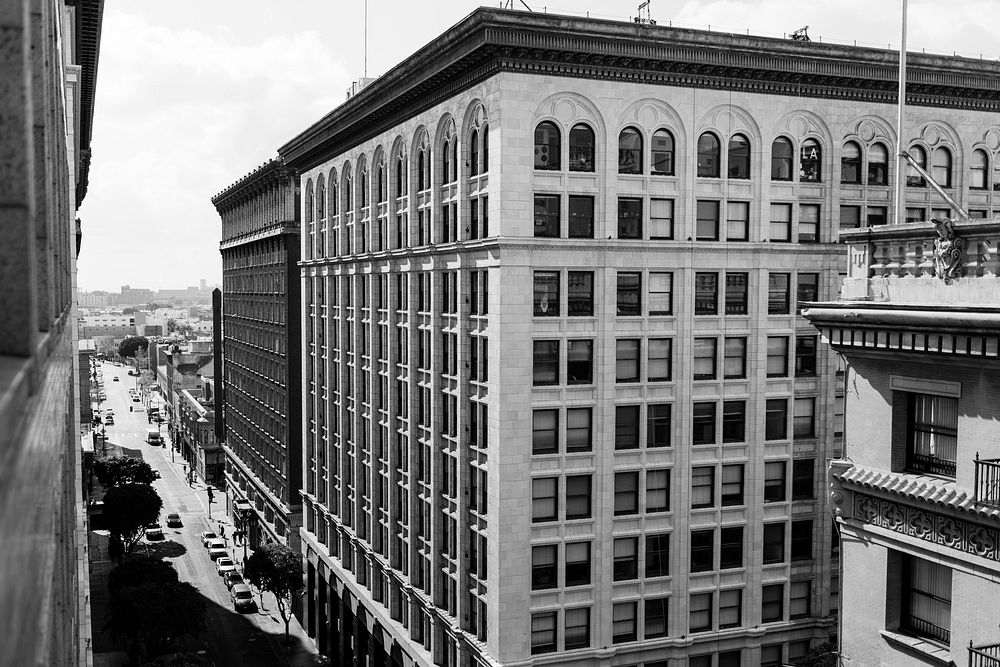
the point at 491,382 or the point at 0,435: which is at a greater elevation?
the point at 0,435

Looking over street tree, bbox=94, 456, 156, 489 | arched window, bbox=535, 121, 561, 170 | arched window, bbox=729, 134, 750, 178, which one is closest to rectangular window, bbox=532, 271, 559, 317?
Answer: arched window, bbox=535, 121, 561, 170

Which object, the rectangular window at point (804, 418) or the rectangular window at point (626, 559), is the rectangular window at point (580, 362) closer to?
the rectangular window at point (626, 559)

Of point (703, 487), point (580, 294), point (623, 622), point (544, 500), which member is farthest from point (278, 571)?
point (580, 294)

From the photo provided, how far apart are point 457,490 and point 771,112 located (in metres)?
24.1

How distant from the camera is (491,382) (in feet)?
143

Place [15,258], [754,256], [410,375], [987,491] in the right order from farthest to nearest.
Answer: [410,375] < [754,256] < [987,491] < [15,258]

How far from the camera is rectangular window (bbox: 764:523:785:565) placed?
4759 centimetres

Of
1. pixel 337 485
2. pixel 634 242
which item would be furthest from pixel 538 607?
pixel 337 485

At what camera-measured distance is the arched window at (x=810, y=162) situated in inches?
1866

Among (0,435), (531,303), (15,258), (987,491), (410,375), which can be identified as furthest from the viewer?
(410,375)

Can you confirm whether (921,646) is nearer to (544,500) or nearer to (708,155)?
(544,500)

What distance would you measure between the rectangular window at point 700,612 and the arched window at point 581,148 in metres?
21.0

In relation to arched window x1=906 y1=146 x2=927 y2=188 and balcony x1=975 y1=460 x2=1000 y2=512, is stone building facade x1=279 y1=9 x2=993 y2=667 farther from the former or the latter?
balcony x1=975 y1=460 x2=1000 y2=512

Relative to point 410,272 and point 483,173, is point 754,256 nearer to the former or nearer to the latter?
point 483,173
